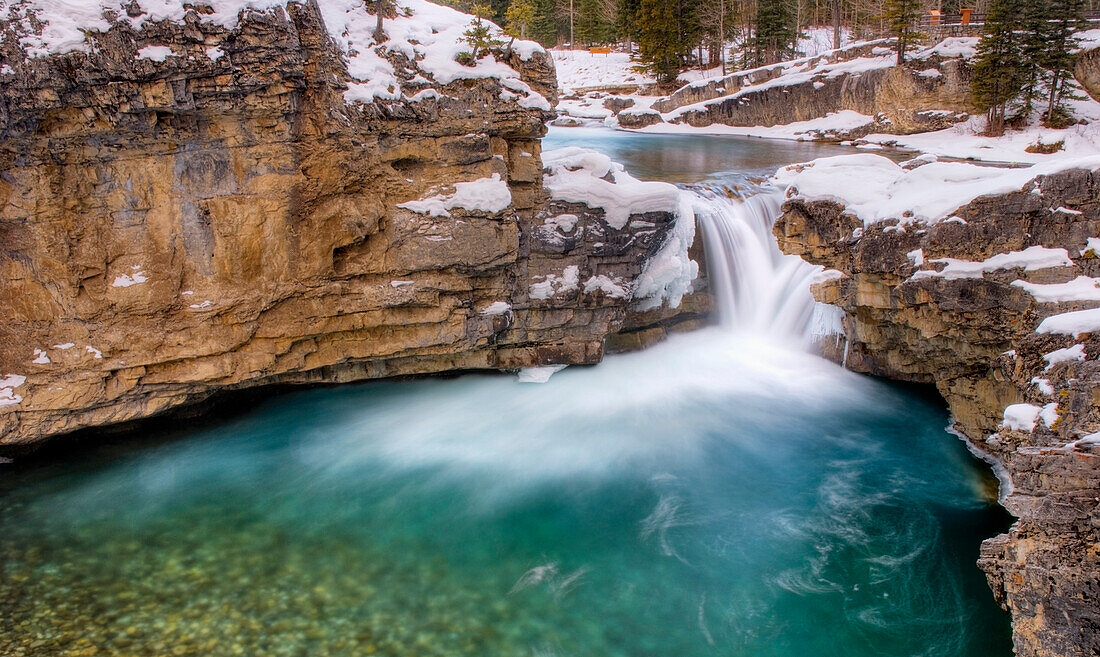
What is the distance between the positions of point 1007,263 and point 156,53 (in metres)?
10.4

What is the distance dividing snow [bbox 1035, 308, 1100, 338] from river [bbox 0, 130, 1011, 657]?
305 centimetres

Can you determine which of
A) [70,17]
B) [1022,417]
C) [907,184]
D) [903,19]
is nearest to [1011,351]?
[1022,417]

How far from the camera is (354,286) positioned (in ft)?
30.2

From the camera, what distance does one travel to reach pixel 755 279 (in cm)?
1330

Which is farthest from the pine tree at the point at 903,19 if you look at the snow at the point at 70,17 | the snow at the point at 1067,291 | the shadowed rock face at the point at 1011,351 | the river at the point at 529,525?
the snow at the point at 70,17

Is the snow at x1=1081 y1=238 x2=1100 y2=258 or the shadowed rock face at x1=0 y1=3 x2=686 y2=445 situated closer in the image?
the shadowed rock face at x1=0 y1=3 x2=686 y2=445

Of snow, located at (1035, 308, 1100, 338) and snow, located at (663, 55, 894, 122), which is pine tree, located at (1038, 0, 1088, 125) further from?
snow, located at (1035, 308, 1100, 338)

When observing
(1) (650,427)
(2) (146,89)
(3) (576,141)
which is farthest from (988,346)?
(3) (576,141)

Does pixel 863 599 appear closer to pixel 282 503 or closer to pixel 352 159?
pixel 282 503

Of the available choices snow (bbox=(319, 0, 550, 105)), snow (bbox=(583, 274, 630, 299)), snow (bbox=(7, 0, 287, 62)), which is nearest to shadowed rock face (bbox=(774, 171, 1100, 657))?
snow (bbox=(583, 274, 630, 299))

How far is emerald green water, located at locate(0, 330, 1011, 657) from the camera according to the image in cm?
655

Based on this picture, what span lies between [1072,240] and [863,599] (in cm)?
500

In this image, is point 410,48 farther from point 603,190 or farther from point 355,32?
point 603,190

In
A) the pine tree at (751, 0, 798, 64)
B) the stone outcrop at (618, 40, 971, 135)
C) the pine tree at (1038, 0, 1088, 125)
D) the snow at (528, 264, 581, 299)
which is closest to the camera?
the snow at (528, 264, 581, 299)
